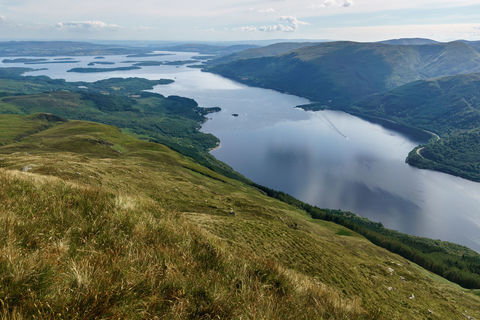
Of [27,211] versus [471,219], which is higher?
[27,211]

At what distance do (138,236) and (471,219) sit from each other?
663 ft

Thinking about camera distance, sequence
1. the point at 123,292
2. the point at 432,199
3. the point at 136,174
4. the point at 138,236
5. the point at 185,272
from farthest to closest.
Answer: the point at 432,199
the point at 136,174
the point at 138,236
the point at 185,272
the point at 123,292

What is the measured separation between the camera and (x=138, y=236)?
6930mm

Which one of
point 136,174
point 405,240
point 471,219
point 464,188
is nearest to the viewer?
point 136,174

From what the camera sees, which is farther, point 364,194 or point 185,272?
point 364,194

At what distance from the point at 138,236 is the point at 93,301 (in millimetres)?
3169

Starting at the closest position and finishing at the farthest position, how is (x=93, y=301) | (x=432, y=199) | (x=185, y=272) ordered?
1. (x=93, y=301)
2. (x=185, y=272)
3. (x=432, y=199)

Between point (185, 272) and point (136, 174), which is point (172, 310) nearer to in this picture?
point (185, 272)

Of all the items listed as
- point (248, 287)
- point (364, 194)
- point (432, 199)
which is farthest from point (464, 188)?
point (248, 287)

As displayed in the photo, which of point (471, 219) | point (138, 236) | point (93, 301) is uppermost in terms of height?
point (93, 301)

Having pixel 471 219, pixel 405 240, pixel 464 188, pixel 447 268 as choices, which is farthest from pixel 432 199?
pixel 447 268

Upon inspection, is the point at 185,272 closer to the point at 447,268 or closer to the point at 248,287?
the point at 248,287

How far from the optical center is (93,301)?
3.81m

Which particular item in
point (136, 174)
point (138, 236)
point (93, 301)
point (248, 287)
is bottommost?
point (136, 174)
